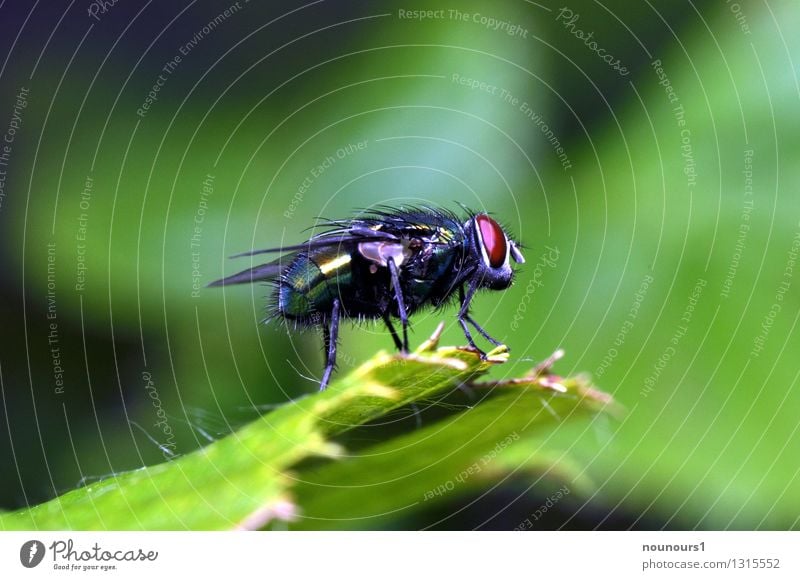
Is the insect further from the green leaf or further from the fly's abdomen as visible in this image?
the green leaf

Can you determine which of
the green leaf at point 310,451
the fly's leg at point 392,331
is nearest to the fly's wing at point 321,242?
the fly's leg at point 392,331

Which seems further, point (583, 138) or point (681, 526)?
point (583, 138)

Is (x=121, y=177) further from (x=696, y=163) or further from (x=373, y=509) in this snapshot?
(x=696, y=163)

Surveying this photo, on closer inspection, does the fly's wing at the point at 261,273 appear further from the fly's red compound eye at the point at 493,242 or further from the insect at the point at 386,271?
the fly's red compound eye at the point at 493,242

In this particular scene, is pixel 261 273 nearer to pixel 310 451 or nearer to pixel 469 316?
pixel 469 316
